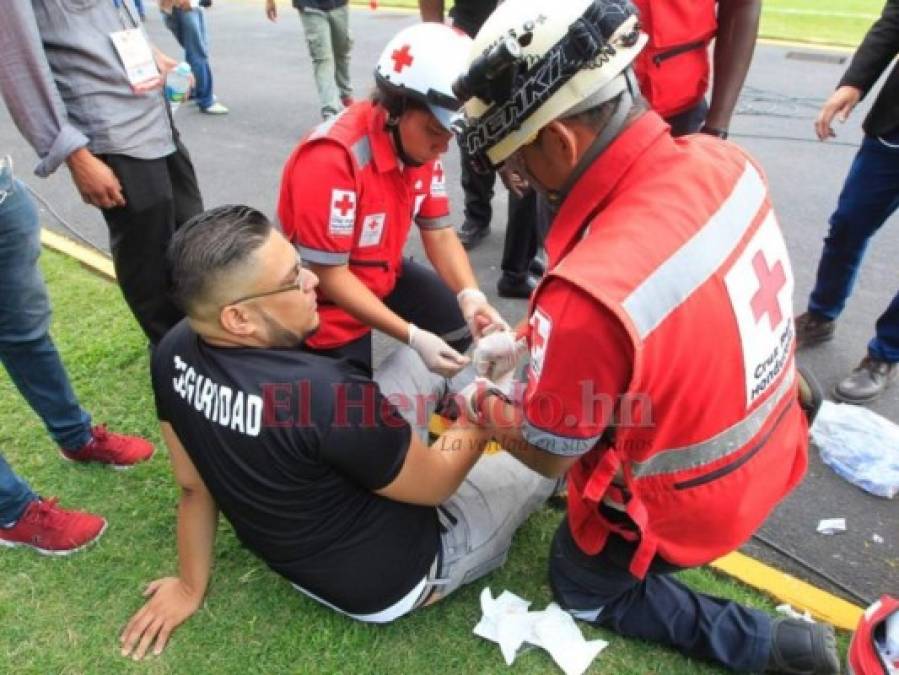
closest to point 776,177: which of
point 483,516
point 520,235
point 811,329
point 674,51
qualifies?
point 811,329

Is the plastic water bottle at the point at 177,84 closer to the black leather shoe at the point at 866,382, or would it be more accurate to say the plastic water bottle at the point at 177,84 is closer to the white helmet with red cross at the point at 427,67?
the white helmet with red cross at the point at 427,67

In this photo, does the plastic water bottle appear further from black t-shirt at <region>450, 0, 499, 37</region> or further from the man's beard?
black t-shirt at <region>450, 0, 499, 37</region>

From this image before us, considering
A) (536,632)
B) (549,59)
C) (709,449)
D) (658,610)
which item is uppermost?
(549,59)

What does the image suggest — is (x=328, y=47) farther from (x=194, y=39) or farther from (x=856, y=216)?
(x=856, y=216)

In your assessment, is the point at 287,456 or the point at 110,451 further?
the point at 110,451

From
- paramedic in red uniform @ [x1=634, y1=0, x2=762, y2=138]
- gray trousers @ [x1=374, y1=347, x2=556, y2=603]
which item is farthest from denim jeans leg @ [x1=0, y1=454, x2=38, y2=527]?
paramedic in red uniform @ [x1=634, y1=0, x2=762, y2=138]

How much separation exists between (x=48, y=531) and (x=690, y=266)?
2382 mm

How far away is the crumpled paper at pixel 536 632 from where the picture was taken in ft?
7.25

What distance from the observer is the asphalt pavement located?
2.70m

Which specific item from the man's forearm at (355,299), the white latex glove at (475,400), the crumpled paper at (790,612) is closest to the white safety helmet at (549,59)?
the white latex glove at (475,400)

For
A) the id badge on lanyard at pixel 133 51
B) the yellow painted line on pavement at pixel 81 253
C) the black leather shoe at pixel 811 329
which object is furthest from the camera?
the yellow painted line on pavement at pixel 81 253

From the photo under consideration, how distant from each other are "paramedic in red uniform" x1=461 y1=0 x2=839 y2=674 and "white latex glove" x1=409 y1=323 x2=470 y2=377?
681 millimetres

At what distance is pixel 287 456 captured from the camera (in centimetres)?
181

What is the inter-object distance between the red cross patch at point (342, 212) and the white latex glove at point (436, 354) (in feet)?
1.49
